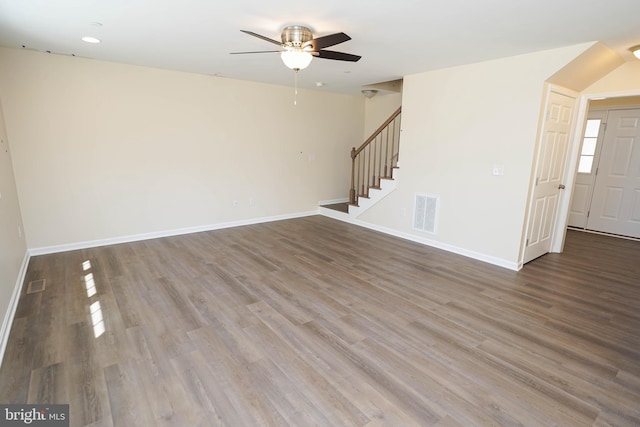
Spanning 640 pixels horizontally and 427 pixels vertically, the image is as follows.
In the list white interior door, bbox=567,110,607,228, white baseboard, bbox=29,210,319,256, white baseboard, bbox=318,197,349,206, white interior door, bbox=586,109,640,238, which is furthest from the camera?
white baseboard, bbox=318,197,349,206

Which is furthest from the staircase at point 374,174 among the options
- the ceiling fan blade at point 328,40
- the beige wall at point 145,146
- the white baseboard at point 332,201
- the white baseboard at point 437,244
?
the ceiling fan blade at point 328,40

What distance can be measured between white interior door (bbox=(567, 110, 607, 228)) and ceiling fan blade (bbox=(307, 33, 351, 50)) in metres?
5.05

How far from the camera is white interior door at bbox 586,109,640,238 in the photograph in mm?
5176

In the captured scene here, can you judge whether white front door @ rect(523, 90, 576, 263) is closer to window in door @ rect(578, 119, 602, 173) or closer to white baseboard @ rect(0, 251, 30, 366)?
window in door @ rect(578, 119, 602, 173)

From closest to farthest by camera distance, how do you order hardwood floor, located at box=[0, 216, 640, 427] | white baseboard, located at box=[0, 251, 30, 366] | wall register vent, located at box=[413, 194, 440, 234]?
hardwood floor, located at box=[0, 216, 640, 427] < white baseboard, located at box=[0, 251, 30, 366] < wall register vent, located at box=[413, 194, 440, 234]

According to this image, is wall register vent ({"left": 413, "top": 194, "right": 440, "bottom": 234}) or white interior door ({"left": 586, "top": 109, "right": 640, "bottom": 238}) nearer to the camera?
wall register vent ({"left": 413, "top": 194, "right": 440, "bottom": 234})

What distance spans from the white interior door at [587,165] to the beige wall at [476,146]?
7.86 ft

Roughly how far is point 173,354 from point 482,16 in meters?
3.44

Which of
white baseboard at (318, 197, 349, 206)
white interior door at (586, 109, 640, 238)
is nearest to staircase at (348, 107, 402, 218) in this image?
white baseboard at (318, 197, 349, 206)

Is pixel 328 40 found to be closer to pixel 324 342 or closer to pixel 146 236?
pixel 324 342

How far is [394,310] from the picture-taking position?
2.90 meters

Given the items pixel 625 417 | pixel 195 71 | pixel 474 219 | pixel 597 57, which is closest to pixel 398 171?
pixel 474 219

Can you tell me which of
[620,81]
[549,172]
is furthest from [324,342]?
[620,81]

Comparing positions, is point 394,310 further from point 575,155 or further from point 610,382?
point 575,155
